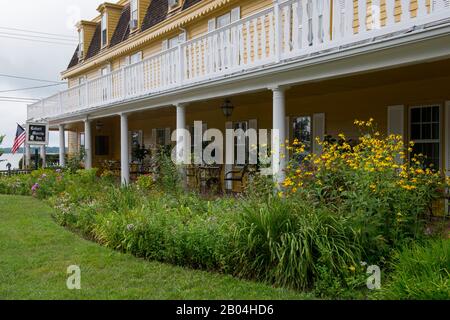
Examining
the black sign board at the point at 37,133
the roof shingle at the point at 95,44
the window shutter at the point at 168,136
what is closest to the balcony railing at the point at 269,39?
the black sign board at the point at 37,133

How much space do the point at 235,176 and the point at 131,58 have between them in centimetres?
875

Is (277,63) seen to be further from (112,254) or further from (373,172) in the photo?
(112,254)

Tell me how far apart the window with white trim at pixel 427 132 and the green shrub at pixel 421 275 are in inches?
189

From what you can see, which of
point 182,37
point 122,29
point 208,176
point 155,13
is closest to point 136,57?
point 155,13

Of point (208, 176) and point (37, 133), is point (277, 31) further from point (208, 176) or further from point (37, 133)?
point (37, 133)

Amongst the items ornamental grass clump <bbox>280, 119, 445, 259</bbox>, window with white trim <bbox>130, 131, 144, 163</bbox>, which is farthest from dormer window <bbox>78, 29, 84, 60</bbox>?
ornamental grass clump <bbox>280, 119, 445, 259</bbox>

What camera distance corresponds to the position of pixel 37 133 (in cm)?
1634

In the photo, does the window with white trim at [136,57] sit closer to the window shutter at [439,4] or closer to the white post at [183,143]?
the white post at [183,143]

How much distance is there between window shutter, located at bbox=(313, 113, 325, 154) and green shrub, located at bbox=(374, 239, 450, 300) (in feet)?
22.2

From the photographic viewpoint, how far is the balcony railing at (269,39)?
6.44 meters

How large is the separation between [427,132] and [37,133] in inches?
519

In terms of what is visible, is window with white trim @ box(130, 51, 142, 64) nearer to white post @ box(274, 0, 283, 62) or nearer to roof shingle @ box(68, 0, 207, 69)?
roof shingle @ box(68, 0, 207, 69)

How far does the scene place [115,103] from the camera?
13664 mm
